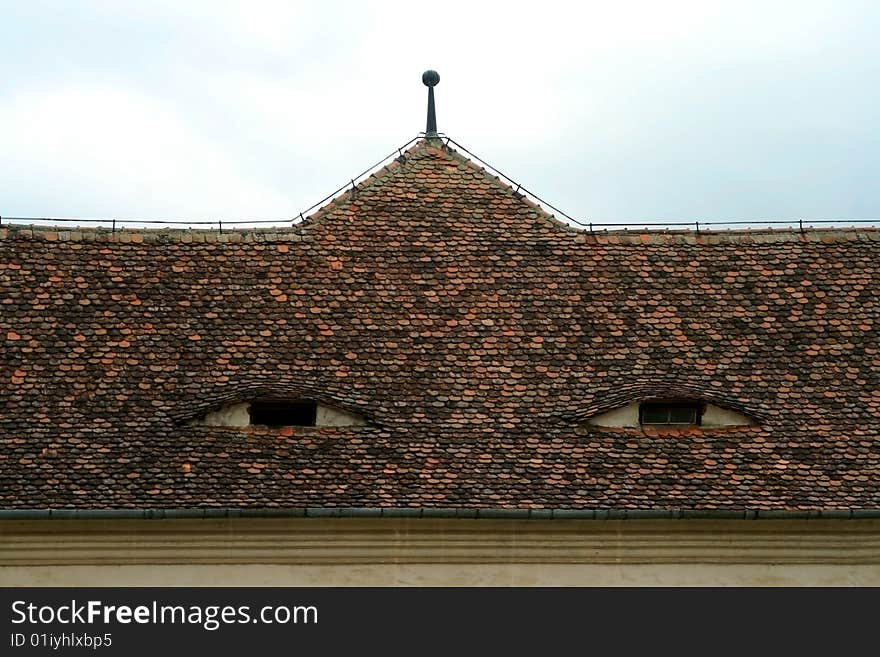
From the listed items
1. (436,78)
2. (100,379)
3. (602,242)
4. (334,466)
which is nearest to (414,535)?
(334,466)

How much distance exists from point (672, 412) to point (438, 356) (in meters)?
2.57

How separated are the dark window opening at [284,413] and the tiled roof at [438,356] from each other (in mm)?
177

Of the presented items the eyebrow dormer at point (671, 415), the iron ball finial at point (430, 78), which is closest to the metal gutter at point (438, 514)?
the eyebrow dormer at point (671, 415)

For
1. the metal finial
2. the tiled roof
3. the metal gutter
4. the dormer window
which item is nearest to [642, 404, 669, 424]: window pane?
the tiled roof

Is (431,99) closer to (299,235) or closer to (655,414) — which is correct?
(299,235)

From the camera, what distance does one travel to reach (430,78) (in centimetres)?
2302

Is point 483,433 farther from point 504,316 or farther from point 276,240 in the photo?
point 276,240

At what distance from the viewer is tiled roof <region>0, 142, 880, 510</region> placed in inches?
696

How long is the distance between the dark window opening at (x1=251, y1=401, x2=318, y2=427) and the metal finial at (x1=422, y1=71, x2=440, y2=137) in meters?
5.09

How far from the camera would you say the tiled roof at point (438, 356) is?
17.7 m

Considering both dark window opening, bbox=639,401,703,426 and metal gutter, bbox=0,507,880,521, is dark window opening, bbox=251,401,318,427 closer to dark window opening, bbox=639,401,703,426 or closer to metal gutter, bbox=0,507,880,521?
metal gutter, bbox=0,507,880,521

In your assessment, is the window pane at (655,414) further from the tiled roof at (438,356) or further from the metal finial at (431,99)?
the metal finial at (431,99)

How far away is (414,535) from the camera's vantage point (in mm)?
17625

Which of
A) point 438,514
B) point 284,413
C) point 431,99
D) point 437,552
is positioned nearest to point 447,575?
point 437,552
